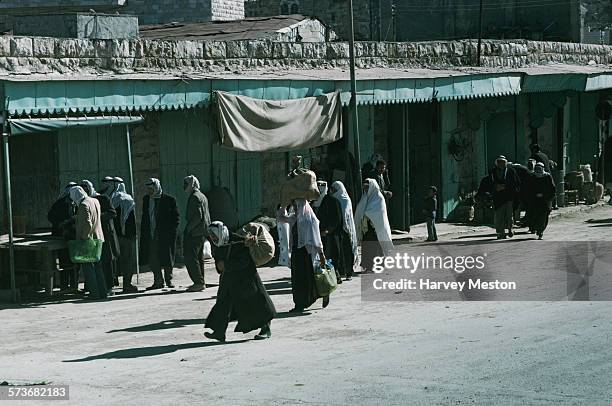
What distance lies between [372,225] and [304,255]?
3.29 m

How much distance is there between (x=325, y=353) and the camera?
11.5 metres

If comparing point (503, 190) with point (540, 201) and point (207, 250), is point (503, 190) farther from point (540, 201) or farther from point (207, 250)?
point (207, 250)

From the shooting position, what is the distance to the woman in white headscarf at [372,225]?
57.0 feet

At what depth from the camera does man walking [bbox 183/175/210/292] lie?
15945 millimetres

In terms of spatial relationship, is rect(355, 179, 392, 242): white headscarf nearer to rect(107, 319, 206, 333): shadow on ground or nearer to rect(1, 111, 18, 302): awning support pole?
rect(107, 319, 206, 333): shadow on ground

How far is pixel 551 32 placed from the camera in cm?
3644

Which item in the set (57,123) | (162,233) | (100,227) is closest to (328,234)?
(162,233)

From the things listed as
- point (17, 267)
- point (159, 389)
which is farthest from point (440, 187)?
point (159, 389)

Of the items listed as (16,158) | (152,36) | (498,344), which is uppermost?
(152,36)

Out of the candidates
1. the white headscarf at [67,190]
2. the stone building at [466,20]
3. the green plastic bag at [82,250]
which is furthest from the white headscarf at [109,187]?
the stone building at [466,20]

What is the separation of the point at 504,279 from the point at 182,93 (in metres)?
4.68

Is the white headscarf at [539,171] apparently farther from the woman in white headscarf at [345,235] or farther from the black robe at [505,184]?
the woman in white headscarf at [345,235]

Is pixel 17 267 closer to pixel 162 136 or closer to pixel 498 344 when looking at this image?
pixel 162 136

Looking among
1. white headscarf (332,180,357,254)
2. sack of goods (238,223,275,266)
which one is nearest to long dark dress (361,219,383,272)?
white headscarf (332,180,357,254)
